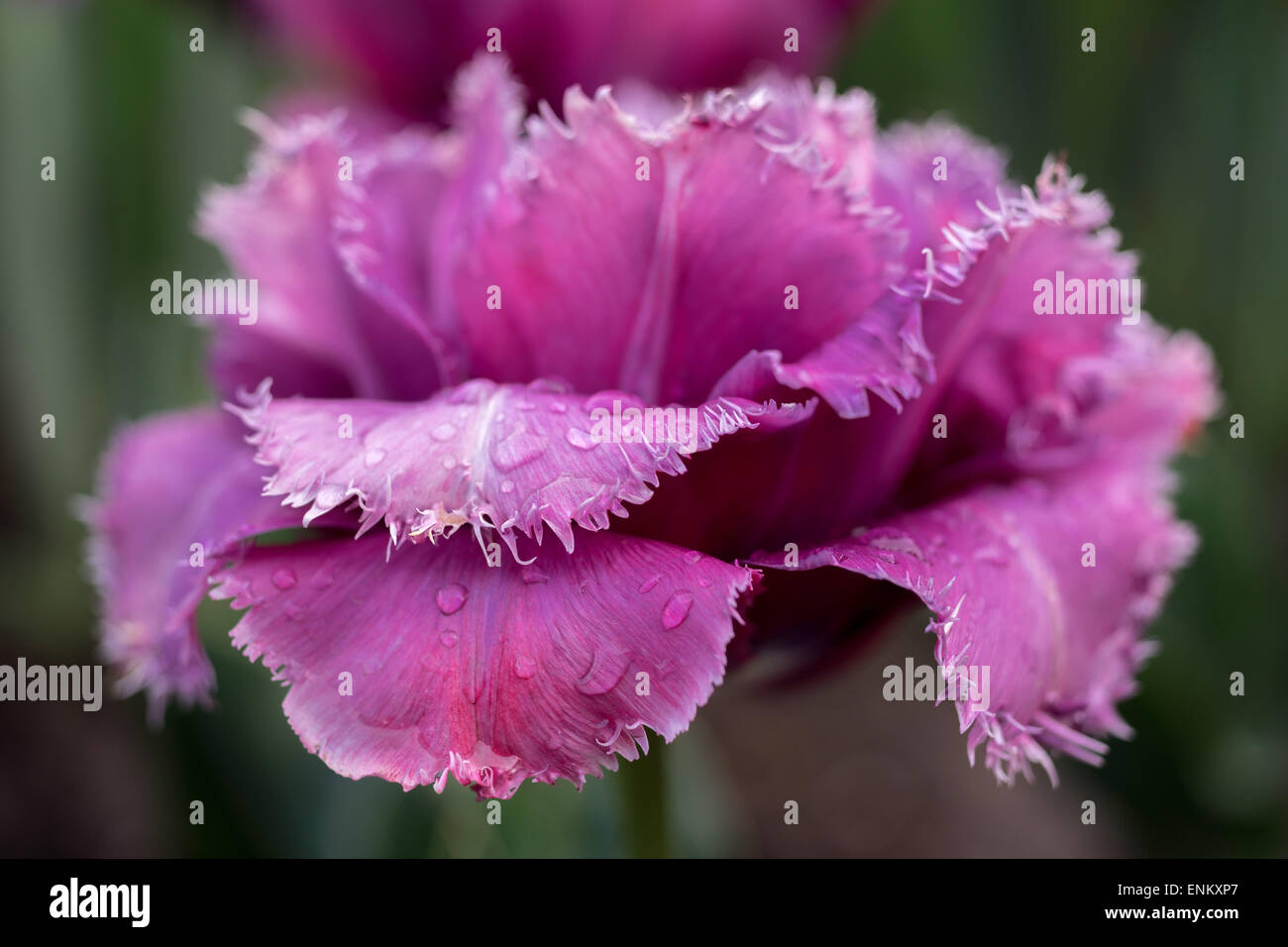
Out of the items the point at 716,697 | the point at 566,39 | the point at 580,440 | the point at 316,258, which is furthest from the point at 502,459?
the point at 566,39

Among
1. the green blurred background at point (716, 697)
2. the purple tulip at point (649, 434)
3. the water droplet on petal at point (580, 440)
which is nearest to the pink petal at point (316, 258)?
the purple tulip at point (649, 434)

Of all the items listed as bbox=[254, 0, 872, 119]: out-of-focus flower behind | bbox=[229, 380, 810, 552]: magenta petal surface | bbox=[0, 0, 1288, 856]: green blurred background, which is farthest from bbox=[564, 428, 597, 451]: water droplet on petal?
bbox=[254, 0, 872, 119]: out-of-focus flower behind

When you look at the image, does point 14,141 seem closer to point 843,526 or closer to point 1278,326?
point 843,526

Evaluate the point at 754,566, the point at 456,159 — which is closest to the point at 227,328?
the point at 456,159

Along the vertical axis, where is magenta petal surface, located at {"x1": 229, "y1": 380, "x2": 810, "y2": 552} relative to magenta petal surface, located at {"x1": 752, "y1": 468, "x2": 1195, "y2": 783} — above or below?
above

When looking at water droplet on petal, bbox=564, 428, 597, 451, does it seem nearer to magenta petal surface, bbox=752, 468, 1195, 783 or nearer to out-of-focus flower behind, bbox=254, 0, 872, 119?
magenta petal surface, bbox=752, 468, 1195, 783
